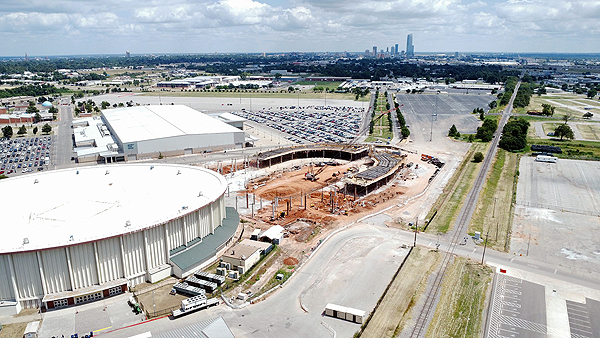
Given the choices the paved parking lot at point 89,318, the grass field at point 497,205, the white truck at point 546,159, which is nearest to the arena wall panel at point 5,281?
the paved parking lot at point 89,318

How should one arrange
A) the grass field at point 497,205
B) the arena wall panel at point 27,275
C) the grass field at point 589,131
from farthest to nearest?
the grass field at point 589,131
the grass field at point 497,205
the arena wall panel at point 27,275

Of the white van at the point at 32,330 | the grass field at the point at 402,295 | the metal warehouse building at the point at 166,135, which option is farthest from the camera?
the metal warehouse building at the point at 166,135

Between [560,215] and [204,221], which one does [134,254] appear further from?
[560,215]

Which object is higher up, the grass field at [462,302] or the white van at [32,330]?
the white van at [32,330]

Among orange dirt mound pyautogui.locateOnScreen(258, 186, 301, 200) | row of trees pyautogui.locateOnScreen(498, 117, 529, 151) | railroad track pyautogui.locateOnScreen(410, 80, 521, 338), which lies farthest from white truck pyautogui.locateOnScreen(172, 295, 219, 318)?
row of trees pyautogui.locateOnScreen(498, 117, 529, 151)

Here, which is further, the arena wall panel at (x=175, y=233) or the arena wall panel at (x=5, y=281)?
the arena wall panel at (x=175, y=233)

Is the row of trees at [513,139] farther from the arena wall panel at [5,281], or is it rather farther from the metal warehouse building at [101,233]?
the arena wall panel at [5,281]

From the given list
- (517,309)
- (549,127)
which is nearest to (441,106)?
(549,127)

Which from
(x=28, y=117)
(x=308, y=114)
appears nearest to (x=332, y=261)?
(x=308, y=114)
